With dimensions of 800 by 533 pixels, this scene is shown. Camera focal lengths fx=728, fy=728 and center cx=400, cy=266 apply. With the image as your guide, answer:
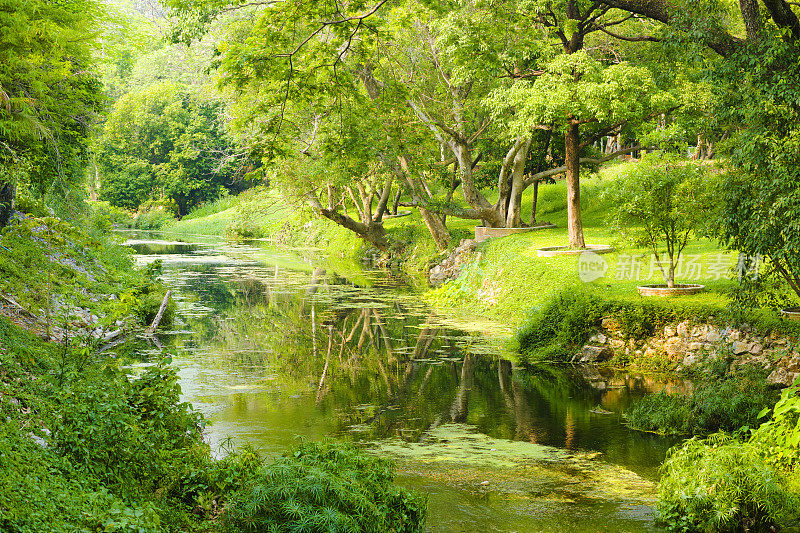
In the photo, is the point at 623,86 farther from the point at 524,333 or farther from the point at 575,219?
the point at 524,333

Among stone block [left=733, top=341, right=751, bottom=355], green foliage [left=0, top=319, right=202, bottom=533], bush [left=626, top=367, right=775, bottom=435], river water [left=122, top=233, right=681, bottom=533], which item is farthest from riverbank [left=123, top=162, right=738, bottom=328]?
green foliage [left=0, top=319, right=202, bottom=533]

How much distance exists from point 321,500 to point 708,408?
6.19 metres

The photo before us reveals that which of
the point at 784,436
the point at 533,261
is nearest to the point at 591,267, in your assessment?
the point at 533,261

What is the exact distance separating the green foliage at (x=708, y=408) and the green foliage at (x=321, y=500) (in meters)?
4.97

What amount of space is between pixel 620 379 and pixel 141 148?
55143 mm

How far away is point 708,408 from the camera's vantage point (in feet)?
30.7

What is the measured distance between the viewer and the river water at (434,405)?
7.30m

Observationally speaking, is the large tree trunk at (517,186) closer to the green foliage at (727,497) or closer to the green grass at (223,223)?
the green grass at (223,223)

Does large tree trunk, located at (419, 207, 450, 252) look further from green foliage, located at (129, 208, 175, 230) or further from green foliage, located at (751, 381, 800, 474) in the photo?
green foliage, located at (129, 208, 175, 230)

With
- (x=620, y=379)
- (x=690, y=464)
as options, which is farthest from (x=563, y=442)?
(x=620, y=379)

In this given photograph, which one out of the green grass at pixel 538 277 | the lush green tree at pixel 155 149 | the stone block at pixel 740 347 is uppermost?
the lush green tree at pixel 155 149

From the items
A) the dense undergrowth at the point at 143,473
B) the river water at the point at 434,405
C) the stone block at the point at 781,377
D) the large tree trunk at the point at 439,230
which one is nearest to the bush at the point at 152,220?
the large tree trunk at the point at 439,230

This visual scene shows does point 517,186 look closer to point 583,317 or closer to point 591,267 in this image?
point 591,267

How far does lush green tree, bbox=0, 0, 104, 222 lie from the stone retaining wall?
31.3ft
